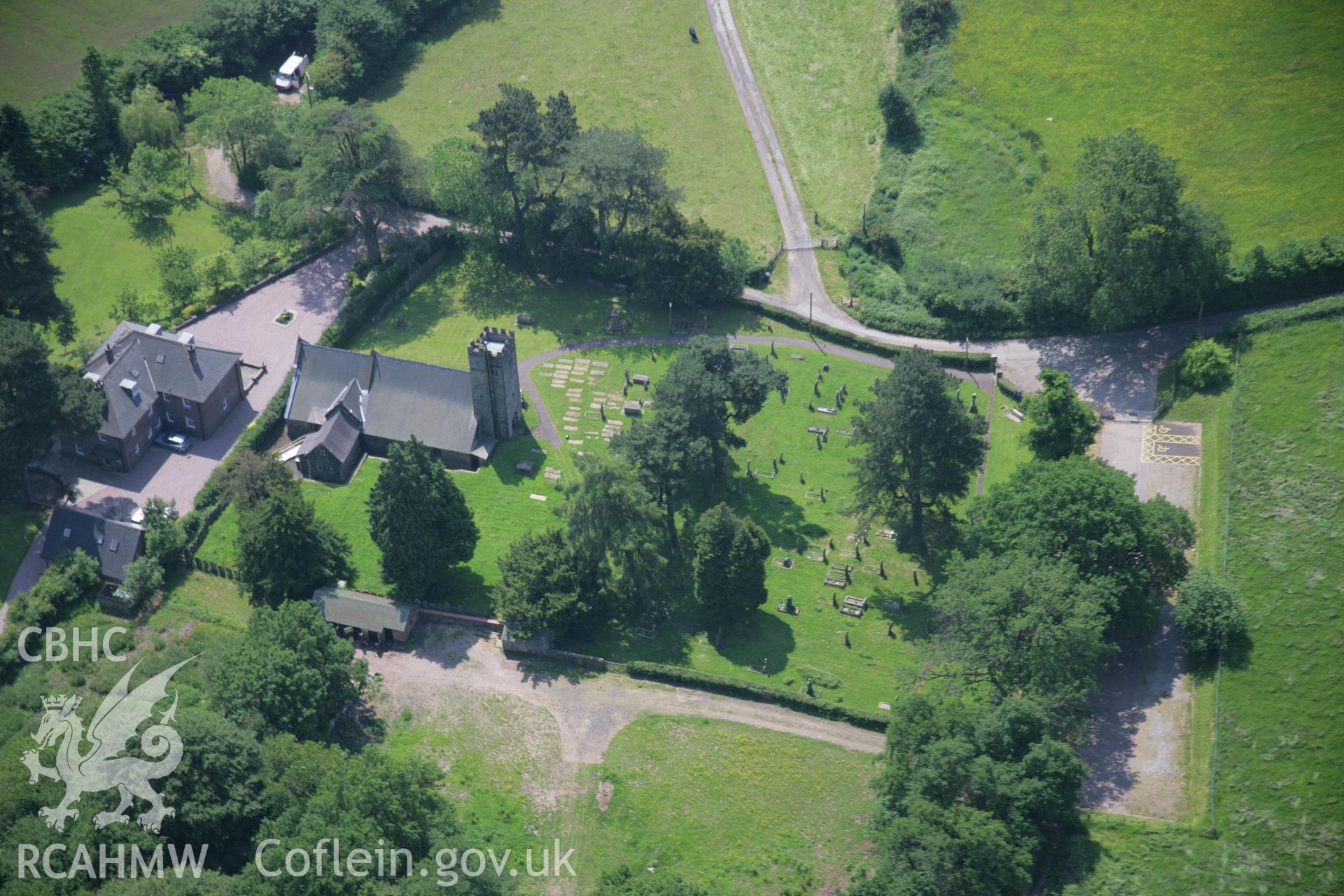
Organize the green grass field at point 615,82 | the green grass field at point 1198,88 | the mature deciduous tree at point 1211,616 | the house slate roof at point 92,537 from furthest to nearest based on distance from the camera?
the green grass field at point 615,82, the green grass field at point 1198,88, the house slate roof at point 92,537, the mature deciduous tree at point 1211,616

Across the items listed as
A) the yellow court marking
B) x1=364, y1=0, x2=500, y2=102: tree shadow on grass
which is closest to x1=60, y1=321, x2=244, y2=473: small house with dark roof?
x1=364, y1=0, x2=500, y2=102: tree shadow on grass

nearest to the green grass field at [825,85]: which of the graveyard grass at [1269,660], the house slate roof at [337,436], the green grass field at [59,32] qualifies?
the graveyard grass at [1269,660]

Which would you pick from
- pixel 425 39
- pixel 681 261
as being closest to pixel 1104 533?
pixel 681 261

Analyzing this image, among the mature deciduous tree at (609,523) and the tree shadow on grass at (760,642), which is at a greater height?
the mature deciduous tree at (609,523)

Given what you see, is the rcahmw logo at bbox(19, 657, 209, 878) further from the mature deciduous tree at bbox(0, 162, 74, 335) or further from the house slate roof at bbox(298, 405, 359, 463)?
the mature deciduous tree at bbox(0, 162, 74, 335)

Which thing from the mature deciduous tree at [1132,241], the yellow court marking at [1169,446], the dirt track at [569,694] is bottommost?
the dirt track at [569,694]

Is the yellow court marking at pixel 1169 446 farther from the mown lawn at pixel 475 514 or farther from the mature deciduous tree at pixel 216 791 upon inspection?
the mature deciduous tree at pixel 216 791
